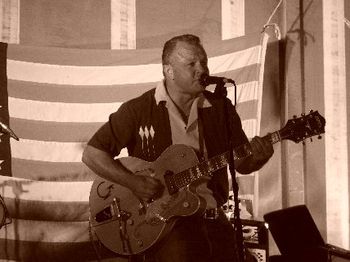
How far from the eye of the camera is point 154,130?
3742 millimetres

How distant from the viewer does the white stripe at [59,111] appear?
202 inches

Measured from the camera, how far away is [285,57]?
5.88 m

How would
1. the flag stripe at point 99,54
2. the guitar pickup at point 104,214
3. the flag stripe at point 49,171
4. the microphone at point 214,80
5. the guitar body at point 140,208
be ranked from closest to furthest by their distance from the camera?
the microphone at point 214,80 < the guitar body at point 140,208 < the guitar pickup at point 104,214 < the flag stripe at point 49,171 < the flag stripe at point 99,54

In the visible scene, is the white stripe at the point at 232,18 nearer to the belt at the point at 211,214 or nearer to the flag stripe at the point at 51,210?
the flag stripe at the point at 51,210

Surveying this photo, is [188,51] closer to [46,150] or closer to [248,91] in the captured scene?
[248,91]

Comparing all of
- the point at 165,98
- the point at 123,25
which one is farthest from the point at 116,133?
the point at 123,25

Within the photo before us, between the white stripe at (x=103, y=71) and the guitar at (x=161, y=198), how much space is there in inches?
67.7

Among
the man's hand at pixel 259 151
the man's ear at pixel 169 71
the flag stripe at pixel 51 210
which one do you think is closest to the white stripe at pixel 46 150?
the flag stripe at pixel 51 210

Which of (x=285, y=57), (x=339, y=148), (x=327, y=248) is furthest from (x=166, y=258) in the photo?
(x=285, y=57)

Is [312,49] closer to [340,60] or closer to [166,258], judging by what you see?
[340,60]

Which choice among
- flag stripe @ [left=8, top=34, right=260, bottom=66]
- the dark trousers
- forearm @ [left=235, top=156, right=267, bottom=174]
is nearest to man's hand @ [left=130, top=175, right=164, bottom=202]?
the dark trousers

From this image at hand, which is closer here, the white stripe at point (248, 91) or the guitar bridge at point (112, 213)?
the guitar bridge at point (112, 213)

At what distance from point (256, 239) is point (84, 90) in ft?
8.17

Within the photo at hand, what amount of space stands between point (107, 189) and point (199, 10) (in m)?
3.18
